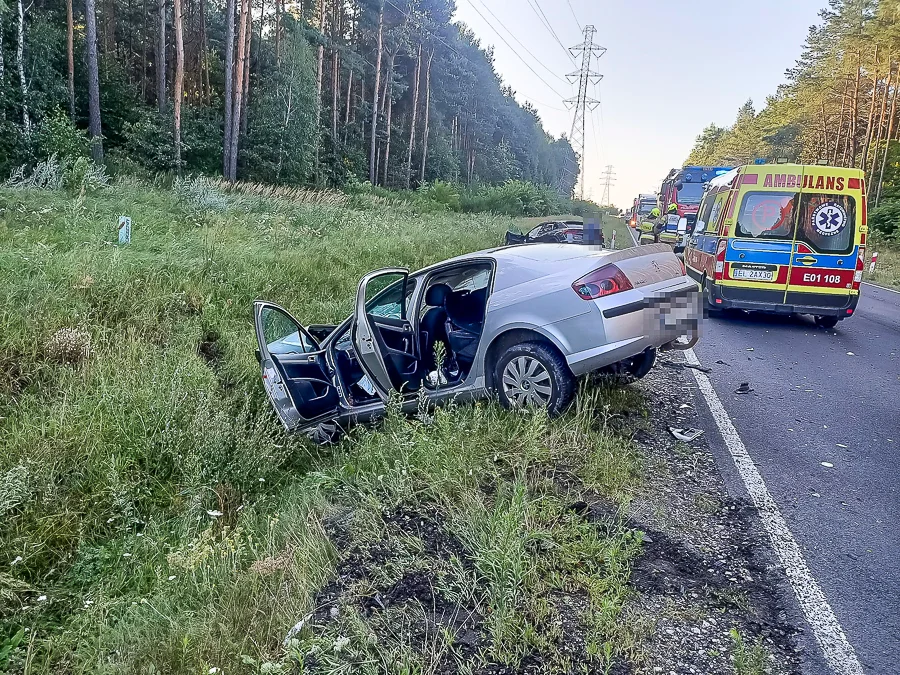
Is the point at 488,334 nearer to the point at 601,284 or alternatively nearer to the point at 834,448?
the point at 601,284

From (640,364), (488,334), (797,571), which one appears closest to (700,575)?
(797,571)

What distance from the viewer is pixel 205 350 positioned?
6.29 meters

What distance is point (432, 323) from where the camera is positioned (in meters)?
5.05

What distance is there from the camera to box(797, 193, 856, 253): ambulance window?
8375 mm

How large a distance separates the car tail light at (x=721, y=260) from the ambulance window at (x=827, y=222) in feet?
3.34

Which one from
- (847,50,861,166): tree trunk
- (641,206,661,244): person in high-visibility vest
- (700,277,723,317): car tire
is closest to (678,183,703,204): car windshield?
(641,206,661,244): person in high-visibility vest

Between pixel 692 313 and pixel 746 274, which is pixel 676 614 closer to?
pixel 692 313

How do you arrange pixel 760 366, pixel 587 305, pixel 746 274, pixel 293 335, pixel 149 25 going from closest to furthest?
pixel 587 305
pixel 293 335
pixel 760 366
pixel 746 274
pixel 149 25

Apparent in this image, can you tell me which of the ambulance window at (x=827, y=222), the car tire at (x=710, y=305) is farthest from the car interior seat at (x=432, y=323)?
the ambulance window at (x=827, y=222)

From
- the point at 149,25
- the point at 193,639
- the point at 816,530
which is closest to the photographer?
the point at 193,639

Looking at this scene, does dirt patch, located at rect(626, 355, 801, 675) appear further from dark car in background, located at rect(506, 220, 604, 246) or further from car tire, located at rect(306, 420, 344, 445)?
dark car in background, located at rect(506, 220, 604, 246)

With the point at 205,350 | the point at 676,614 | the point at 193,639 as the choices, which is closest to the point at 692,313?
the point at 676,614

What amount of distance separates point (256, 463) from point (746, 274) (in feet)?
25.4

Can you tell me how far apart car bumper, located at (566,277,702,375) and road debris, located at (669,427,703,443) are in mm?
707
